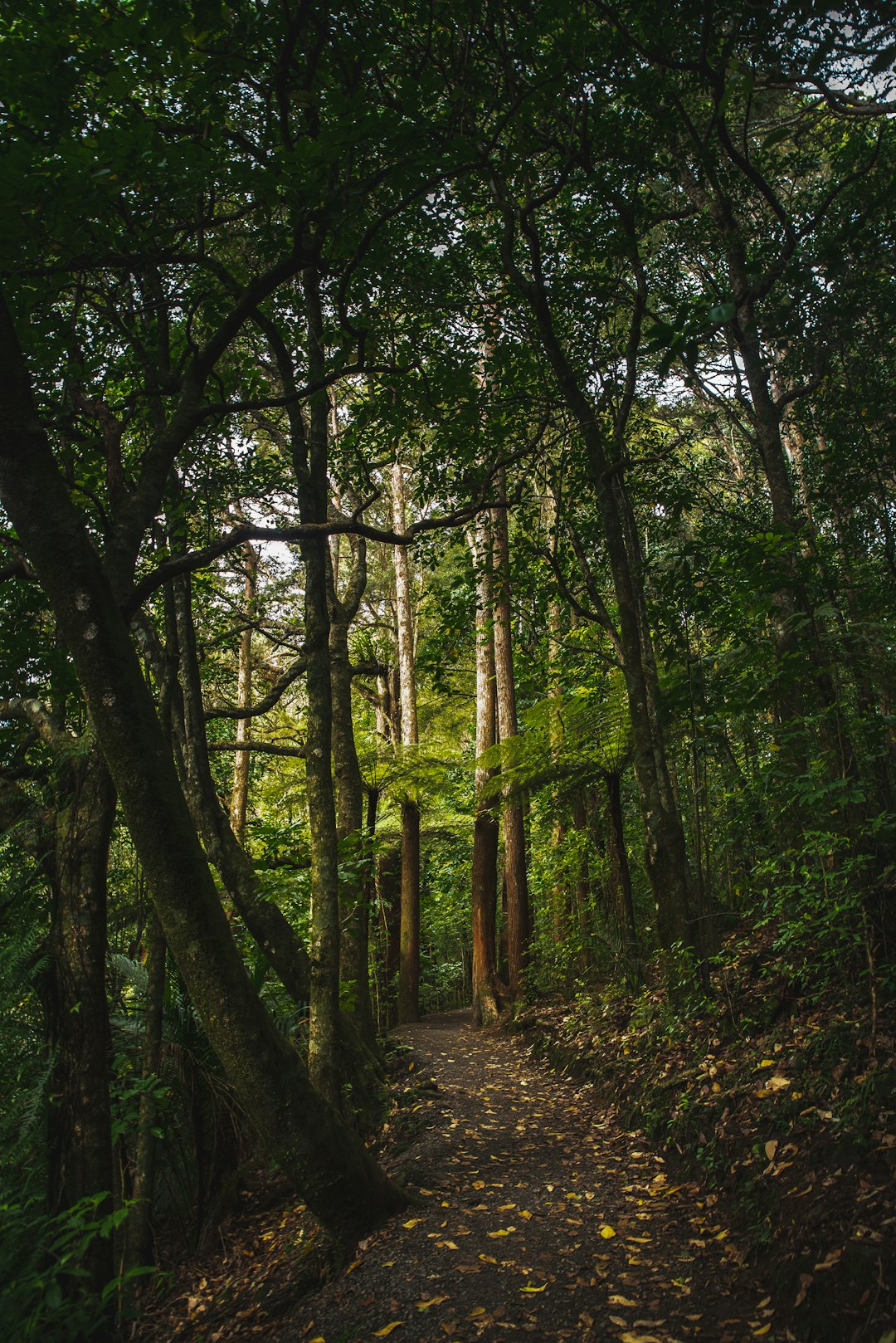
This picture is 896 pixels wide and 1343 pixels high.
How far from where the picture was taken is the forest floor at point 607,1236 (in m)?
3.17

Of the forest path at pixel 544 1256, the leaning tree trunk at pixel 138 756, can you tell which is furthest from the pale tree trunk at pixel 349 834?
the leaning tree trunk at pixel 138 756

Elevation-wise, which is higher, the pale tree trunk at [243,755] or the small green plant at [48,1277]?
the pale tree trunk at [243,755]

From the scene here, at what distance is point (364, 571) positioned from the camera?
30.4 ft

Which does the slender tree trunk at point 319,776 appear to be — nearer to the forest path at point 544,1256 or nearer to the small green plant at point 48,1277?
the forest path at point 544,1256

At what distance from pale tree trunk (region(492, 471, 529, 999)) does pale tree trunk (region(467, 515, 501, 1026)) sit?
0.61 ft

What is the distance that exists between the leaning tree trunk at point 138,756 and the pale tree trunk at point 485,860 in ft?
24.3

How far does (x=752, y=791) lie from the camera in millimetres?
6656

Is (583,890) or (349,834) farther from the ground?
(349,834)

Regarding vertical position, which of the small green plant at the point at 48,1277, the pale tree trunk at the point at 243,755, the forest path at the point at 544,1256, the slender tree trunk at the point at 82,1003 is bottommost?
the forest path at the point at 544,1256

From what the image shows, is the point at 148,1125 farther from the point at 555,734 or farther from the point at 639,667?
the point at 555,734

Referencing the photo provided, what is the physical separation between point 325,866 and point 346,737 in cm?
300

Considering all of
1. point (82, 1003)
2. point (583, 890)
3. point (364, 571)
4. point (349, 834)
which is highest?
point (364, 571)

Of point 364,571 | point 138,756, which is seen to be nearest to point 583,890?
point 364,571

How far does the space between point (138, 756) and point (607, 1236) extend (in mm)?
3433
